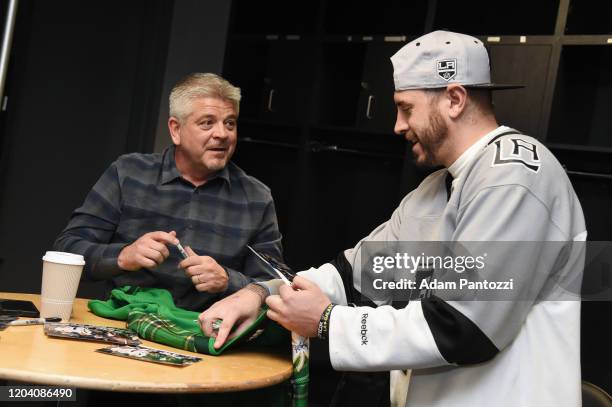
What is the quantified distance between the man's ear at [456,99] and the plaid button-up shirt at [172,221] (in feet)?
2.92

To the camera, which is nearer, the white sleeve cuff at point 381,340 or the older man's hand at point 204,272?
the white sleeve cuff at point 381,340

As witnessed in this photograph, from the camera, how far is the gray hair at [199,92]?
2619 mm

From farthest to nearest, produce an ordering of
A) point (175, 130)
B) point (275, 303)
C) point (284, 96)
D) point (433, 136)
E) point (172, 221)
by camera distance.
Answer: point (284, 96) → point (175, 130) → point (172, 221) → point (433, 136) → point (275, 303)

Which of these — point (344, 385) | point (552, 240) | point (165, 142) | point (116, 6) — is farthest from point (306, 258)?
point (552, 240)

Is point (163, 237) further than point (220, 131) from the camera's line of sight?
No

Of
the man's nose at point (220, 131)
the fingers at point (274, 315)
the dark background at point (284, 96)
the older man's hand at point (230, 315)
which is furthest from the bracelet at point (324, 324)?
the dark background at point (284, 96)

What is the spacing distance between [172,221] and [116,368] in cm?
105

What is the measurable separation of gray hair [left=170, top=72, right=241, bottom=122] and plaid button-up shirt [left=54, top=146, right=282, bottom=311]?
0.53 ft

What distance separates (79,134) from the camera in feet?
15.9

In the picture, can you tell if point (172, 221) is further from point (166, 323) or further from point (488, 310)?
point (488, 310)

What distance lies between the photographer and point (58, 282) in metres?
1.93

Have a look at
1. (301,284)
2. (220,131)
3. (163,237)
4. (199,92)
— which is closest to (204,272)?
(163,237)

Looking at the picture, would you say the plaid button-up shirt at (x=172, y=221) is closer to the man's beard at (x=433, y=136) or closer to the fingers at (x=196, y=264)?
the fingers at (x=196, y=264)

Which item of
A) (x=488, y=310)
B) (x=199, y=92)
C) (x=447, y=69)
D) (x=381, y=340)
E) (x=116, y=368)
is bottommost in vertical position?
(x=116, y=368)
